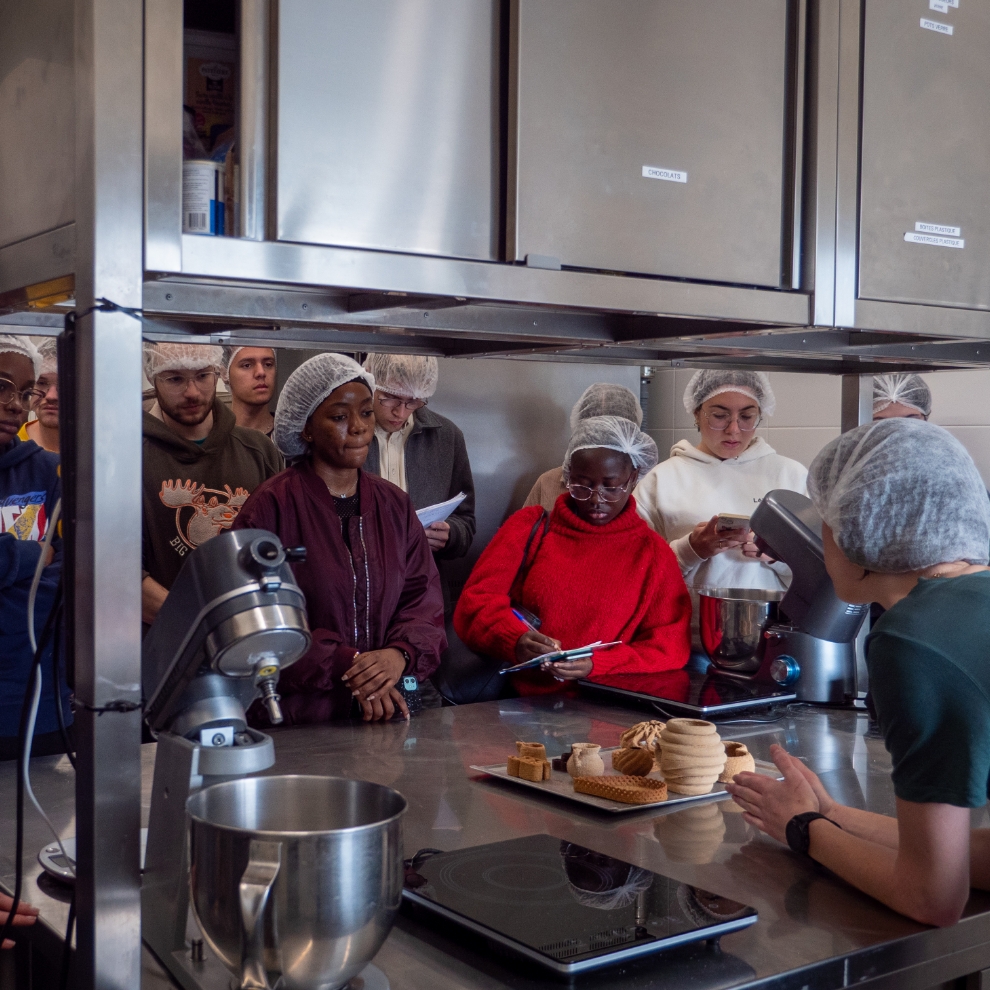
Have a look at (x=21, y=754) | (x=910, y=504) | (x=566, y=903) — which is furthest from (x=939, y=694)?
(x=21, y=754)

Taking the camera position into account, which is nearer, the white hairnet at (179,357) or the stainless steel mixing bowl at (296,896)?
the stainless steel mixing bowl at (296,896)

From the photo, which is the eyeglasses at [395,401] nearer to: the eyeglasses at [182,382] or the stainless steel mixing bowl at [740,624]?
the eyeglasses at [182,382]

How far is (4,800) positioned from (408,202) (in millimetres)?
1107

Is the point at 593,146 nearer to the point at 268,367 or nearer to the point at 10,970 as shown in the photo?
the point at 10,970

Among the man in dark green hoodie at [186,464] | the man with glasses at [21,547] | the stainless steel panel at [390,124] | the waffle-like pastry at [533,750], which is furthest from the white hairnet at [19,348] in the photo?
the stainless steel panel at [390,124]

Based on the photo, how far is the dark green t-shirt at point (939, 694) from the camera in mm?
1215

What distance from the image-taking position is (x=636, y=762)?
70.0 inches

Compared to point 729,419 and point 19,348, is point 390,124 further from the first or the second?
point 729,419

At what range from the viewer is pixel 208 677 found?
1161 millimetres

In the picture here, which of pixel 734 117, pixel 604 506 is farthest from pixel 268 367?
pixel 734 117

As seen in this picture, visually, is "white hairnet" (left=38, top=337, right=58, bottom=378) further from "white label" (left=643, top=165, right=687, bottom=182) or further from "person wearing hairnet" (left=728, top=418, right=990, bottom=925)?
"person wearing hairnet" (left=728, top=418, right=990, bottom=925)

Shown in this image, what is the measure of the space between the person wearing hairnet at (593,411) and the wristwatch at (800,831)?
8.29 ft

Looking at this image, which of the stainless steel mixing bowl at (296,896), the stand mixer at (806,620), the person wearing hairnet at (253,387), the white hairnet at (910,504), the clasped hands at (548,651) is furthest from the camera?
the person wearing hairnet at (253,387)

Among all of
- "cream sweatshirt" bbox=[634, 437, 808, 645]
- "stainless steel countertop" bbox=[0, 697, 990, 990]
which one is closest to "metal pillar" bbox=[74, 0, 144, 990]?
"stainless steel countertop" bbox=[0, 697, 990, 990]
